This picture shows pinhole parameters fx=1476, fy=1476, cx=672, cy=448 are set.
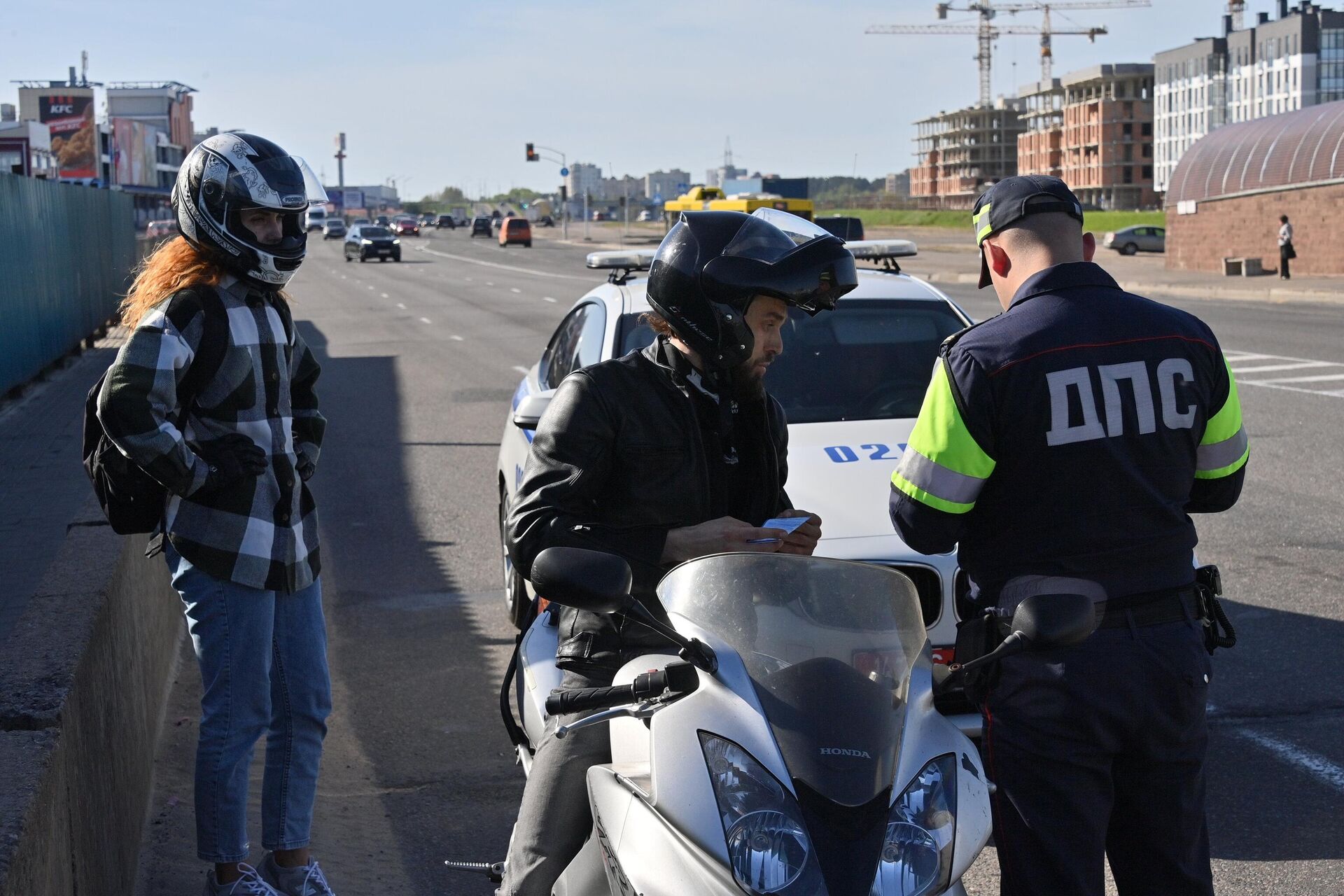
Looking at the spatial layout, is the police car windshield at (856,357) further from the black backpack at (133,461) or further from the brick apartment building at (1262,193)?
the brick apartment building at (1262,193)

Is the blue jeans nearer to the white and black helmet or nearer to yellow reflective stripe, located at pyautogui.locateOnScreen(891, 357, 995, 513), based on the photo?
the white and black helmet

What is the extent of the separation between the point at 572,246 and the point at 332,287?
3928 cm

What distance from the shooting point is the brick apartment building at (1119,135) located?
591 feet

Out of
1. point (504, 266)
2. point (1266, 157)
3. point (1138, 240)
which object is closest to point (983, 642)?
point (1266, 157)

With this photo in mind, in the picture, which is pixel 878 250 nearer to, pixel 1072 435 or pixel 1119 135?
pixel 1072 435

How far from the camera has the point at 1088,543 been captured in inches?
116

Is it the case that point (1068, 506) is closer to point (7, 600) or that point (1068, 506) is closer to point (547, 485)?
point (547, 485)

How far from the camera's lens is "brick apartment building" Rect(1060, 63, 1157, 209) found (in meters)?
180

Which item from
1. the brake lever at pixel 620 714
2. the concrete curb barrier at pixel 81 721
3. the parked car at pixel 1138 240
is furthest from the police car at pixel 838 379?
the parked car at pixel 1138 240

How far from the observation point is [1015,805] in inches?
116

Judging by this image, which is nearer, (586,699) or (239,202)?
(586,699)

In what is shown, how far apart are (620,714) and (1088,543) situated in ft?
3.47

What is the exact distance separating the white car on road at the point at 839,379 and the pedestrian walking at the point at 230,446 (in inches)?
71.5

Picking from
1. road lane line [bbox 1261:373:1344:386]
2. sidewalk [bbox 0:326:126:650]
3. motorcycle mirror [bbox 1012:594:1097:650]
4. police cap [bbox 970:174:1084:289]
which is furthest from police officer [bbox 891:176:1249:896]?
road lane line [bbox 1261:373:1344:386]
